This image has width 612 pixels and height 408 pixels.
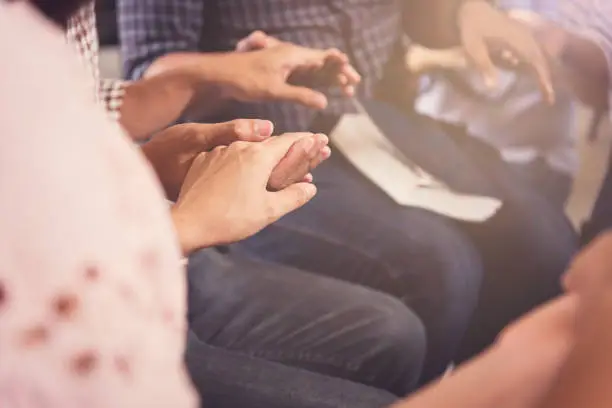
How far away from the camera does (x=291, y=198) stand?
2.09 ft

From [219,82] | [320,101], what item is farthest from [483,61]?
[219,82]

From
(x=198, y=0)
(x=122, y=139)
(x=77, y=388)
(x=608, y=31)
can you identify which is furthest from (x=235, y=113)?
(x=608, y=31)

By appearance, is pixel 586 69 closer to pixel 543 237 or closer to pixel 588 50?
pixel 588 50

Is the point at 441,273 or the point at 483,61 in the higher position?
the point at 483,61

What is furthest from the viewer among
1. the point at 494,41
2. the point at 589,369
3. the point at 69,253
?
the point at 494,41

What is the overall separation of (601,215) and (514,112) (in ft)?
0.50

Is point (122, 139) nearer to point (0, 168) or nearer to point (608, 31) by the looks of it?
point (0, 168)

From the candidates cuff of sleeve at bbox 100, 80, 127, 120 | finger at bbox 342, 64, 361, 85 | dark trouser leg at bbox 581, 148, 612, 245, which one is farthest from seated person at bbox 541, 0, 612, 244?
cuff of sleeve at bbox 100, 80, 127, 120

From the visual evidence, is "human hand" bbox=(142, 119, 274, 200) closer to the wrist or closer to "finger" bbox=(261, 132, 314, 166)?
"finger" bbox=(261, 132, 314, 166)

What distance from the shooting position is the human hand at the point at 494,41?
80cm

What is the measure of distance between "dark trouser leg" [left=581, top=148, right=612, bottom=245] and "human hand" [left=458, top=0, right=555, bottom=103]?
12cm

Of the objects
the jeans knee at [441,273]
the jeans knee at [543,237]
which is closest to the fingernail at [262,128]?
the jeans knee at [441,273]

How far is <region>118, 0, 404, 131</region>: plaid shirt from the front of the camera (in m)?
0.65

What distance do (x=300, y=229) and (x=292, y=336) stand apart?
10 cm
